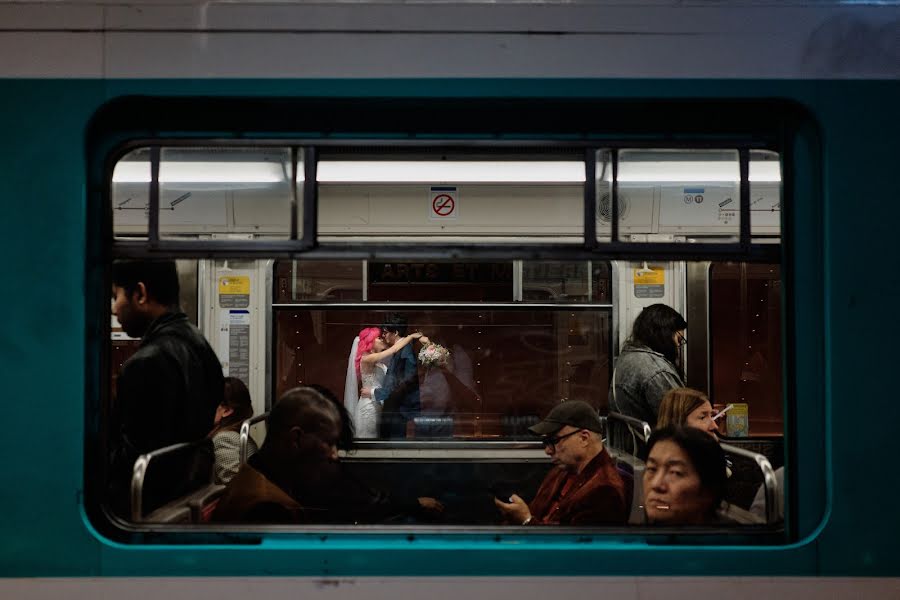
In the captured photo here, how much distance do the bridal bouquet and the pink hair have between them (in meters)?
0.34

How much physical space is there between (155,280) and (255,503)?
1.02 metres

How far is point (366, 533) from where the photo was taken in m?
2.30

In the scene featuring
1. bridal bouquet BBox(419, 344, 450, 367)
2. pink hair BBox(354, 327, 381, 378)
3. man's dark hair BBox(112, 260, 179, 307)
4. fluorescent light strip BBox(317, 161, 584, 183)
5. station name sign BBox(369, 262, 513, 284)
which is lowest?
bridal bouquet BBox(419, 344, 450, 367)

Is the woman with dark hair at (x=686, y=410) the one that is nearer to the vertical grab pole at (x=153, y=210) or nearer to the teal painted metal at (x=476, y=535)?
the teal painted metal at (x=476, y=535)

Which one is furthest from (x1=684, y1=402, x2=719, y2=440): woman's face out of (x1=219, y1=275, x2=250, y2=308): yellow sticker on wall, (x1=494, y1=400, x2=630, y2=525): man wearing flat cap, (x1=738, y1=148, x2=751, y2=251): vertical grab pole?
(x1=219, y1=275, x2=250, y2=308): yellow sticker on wall

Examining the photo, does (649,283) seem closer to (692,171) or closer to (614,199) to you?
(692,171)

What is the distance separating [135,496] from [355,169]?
1431mm

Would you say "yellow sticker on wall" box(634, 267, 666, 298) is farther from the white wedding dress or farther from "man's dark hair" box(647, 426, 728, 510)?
"man's dark hair" box(647, 426, 728, 510)

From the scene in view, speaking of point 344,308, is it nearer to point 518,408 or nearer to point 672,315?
point 518,408

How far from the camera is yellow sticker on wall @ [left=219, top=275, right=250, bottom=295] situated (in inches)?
209

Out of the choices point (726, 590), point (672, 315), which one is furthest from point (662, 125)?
point (672, 315)

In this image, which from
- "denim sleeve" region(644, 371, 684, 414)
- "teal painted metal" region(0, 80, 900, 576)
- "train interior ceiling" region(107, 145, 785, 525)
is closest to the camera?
"teal painted metal" region(0, 80, 900, 576)

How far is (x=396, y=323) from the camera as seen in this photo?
529 centimetres

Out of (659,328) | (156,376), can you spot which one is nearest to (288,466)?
(156,376)
